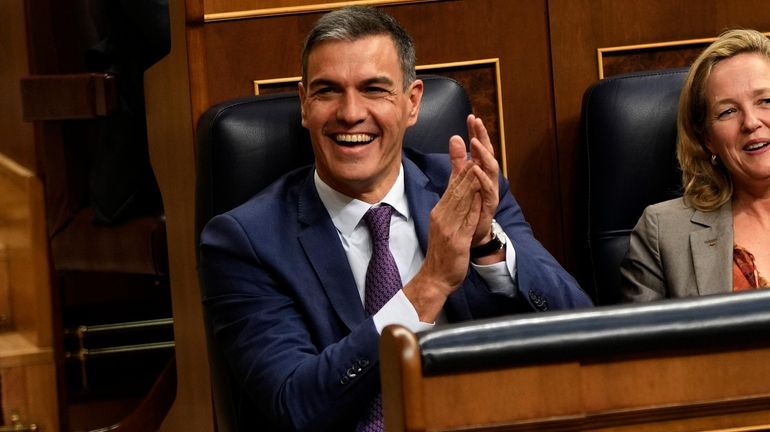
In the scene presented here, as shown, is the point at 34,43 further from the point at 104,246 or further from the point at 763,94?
the point at 763,94

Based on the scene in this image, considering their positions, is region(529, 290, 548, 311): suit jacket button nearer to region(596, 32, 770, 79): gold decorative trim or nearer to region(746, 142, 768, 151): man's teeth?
region(746, 142, 768, 151): man's teeth

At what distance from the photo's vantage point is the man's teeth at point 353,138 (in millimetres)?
1665

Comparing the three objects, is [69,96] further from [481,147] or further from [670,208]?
[670,208]

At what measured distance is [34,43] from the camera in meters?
2.72

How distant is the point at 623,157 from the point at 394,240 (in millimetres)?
453

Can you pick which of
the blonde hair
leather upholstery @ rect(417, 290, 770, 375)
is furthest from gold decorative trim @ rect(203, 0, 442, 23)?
leather upholstery @ rect(417, 290, 770, 375)

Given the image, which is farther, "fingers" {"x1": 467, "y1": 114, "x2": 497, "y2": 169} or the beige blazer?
the beige blazer

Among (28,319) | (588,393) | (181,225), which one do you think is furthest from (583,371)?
(28,319)

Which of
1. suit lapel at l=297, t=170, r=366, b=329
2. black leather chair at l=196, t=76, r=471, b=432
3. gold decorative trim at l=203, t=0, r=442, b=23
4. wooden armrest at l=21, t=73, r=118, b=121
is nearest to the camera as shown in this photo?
suit lapel at l=297, t=170, r=366, b=329

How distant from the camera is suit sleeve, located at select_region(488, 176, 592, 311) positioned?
160cm

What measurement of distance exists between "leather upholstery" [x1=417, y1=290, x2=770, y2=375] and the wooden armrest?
1.37 m

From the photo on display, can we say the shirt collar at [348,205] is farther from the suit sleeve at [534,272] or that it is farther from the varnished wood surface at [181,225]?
the varnished wood surface at [181,225]

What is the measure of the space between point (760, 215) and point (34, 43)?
173 cm

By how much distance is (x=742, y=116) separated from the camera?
1.82 meters
